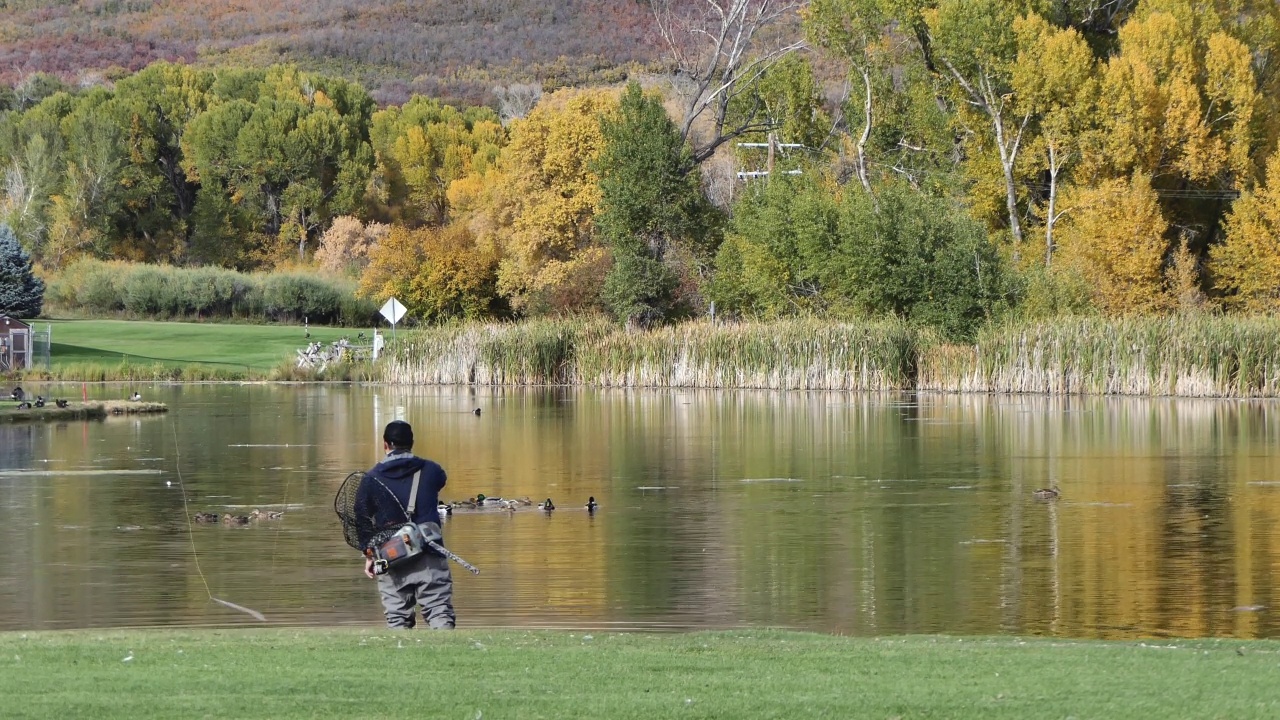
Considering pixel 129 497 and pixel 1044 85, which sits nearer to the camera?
pixel 129 497

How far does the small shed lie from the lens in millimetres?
53594

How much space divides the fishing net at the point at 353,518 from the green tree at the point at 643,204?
5165 centimetres

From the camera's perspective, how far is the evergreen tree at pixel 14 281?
6141 centimetres

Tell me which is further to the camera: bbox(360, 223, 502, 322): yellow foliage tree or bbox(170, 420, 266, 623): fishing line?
bbox(360, 223, 502, 322): yellow foliage tree

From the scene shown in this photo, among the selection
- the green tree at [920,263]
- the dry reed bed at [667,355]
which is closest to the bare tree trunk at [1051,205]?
the green tree at [920,263]

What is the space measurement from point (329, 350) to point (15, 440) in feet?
87.7

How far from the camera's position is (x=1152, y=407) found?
42.3 metres

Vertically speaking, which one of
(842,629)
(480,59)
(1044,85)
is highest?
(480,59)

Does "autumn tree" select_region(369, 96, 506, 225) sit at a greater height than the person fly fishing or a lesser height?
greater

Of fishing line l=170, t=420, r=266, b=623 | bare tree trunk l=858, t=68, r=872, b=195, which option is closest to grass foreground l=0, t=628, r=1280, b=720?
fishing line l=170, t=420, r=266, b=623

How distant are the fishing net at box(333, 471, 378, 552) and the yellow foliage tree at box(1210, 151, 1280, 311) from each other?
5052cm

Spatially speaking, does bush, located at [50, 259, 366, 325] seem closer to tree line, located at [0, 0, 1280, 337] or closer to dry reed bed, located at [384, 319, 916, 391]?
tree line, located at [0, 0, 1280, 337]

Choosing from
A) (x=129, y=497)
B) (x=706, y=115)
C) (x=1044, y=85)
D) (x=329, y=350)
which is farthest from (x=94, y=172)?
(x=129, y=497)

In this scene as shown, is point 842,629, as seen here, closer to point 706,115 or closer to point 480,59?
Answer: point 706,115
